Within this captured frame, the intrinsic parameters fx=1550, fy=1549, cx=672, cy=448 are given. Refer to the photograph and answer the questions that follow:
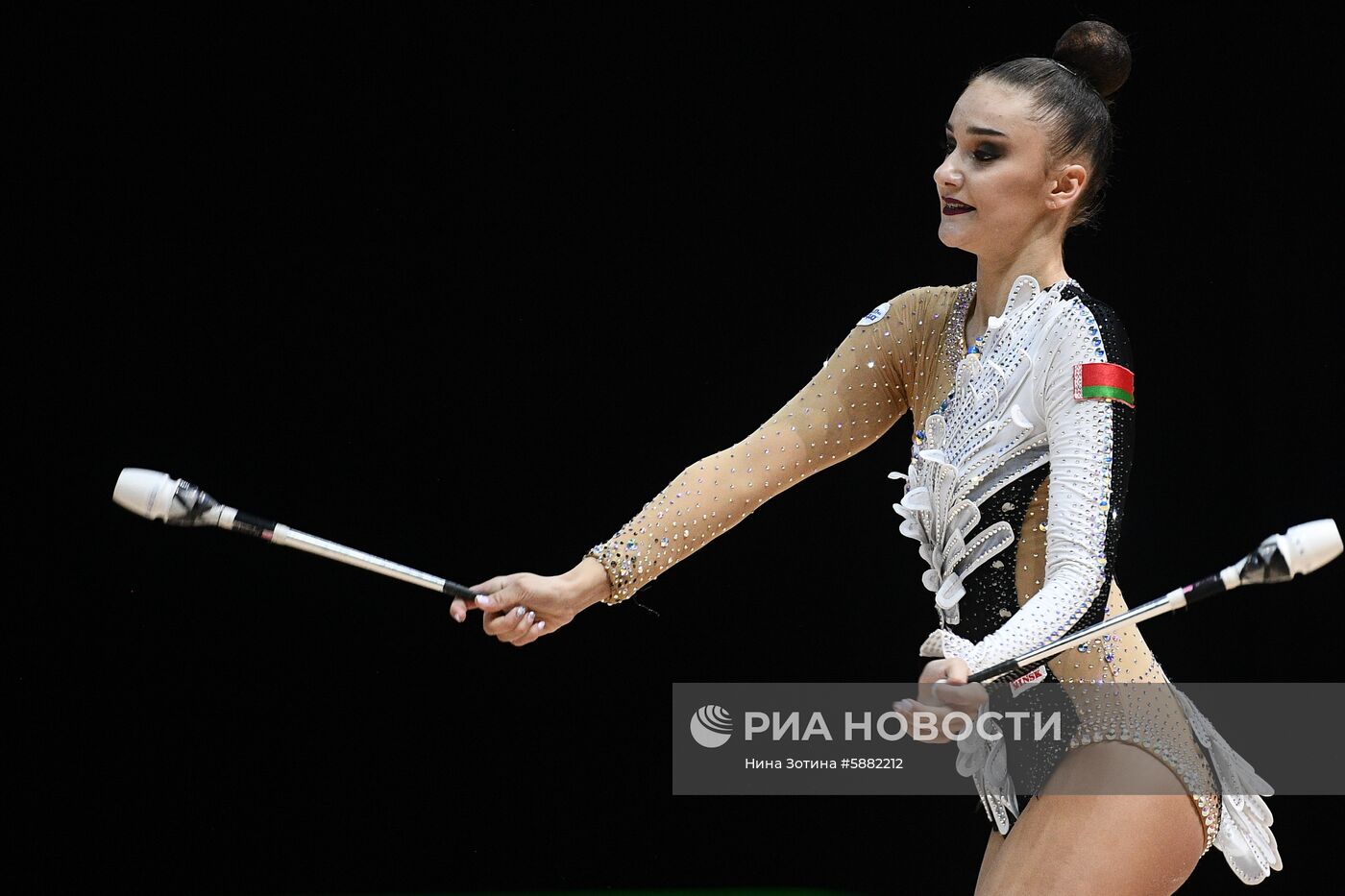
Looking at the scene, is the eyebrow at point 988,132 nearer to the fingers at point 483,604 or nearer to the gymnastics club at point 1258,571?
the gymnastics club at point 1258,571

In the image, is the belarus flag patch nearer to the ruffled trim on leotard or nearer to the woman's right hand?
the ruffled trim on leotard

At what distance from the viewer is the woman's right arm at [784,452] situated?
178cm

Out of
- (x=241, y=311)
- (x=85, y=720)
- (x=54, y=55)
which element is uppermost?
(x=54, y=55)

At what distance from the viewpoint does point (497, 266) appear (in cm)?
279

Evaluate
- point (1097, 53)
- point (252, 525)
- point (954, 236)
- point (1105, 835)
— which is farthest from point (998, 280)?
point (252, 525)

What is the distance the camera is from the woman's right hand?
1.69m

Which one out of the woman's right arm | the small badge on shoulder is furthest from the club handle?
the small badge on shoulder

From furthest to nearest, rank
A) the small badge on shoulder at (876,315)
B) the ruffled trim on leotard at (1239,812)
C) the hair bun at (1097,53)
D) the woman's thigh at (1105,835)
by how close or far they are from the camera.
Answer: the small badge on shoulder at (876,315), the hair bun at (1097,53), the ruffled trim on leotard at (1239,812), the woman's thigh at (1105,835)

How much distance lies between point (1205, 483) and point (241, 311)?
1.73m

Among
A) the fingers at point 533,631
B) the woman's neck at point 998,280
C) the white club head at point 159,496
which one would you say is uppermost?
the woman's neck at point 998,280

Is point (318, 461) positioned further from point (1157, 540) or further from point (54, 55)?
point (1157, 540)

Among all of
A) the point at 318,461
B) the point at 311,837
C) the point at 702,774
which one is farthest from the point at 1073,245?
the point at 311,837

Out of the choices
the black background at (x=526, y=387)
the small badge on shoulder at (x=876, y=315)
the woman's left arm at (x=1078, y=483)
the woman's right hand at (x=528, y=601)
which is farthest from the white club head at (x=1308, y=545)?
the black background at (x=526, y=387)

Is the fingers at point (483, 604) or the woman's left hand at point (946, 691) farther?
the fingers at point (483, 604)
